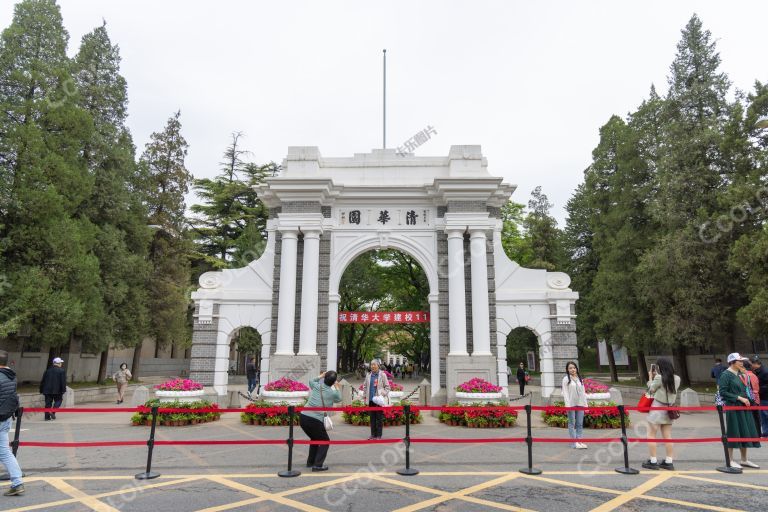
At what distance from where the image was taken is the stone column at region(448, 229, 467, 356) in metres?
14.5

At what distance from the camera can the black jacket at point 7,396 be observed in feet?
19.3

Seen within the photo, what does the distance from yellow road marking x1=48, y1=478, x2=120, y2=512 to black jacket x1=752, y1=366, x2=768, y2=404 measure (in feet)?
39.4

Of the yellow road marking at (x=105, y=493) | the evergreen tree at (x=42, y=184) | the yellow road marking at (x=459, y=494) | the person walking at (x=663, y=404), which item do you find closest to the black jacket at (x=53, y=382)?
the evergreen tree at (x=42, y=184)

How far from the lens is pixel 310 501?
5.59 meters

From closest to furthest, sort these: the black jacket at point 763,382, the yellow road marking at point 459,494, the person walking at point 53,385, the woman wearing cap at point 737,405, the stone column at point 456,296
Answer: the yellow road marking at point 459,494 → the woman wearing cap at point 737,405 → the black jacket at point 763,382 → the person walking at point 53,385 → the stone column at point 456,296

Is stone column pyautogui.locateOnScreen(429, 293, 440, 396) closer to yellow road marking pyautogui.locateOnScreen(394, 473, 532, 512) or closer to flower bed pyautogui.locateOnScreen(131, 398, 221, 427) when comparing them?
flower bed pyautogui.locateOnScreen(131, 398, 221, 427)

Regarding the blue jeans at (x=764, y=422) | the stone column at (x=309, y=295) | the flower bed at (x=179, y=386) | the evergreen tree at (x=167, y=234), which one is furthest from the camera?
A: the evergreen tree at (x=167, y=234)

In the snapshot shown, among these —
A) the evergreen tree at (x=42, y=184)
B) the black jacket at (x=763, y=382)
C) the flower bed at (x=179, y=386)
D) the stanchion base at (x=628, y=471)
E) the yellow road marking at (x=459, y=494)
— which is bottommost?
the yellow road marking at (x=459, y=494)

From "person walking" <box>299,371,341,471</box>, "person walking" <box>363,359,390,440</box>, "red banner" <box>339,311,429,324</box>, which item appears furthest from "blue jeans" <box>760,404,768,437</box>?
"person walking" <box>299,371,341,471</box>

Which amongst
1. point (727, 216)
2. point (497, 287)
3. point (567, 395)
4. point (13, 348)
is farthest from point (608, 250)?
point (13, 348)

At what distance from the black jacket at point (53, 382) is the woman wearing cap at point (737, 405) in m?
15.6

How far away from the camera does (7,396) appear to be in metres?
5.96

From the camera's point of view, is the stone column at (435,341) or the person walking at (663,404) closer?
the person walking at (663,404)

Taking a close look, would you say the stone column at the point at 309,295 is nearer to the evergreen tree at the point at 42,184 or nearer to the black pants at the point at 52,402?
the black pants at the point at 52,402
